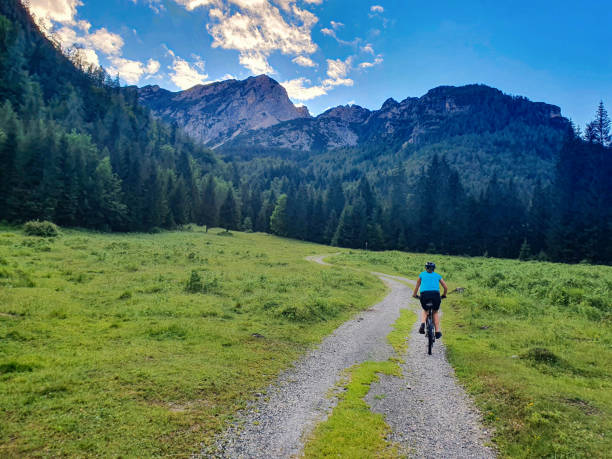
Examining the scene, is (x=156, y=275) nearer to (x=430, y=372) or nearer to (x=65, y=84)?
(x=430, y=372)

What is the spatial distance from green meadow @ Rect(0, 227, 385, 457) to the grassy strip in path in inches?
92.9

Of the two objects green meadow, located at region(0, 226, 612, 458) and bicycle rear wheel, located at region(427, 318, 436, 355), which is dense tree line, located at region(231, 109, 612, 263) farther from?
bicycle rear wheel, located at region(427, 318, 436, 355)

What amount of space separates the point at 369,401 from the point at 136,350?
8275 mm

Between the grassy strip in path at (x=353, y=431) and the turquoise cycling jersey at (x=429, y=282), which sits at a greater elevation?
the turquoise cycling jersey at (x=429, y=282)

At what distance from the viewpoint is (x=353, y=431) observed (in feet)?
24.4

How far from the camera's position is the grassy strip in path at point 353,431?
264 inches

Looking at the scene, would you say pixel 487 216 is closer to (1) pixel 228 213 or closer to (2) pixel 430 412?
(1) pixel 228 213

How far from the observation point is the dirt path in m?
7.02

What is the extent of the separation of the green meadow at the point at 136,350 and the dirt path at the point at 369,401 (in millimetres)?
600

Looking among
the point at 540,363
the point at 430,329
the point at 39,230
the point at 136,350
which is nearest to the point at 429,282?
the point at 430,329

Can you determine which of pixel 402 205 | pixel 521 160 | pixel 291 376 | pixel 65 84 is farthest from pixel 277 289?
pixel 521 160

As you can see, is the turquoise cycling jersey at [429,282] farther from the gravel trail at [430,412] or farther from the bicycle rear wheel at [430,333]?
the gravel trail at [430,412]

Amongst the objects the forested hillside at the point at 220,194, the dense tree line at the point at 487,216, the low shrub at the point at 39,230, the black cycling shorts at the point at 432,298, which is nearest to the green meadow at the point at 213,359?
the black cycling shorts at the point at 432,298

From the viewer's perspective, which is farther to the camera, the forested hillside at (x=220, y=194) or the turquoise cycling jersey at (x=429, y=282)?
the forested hillside at (x=220, y=194)
